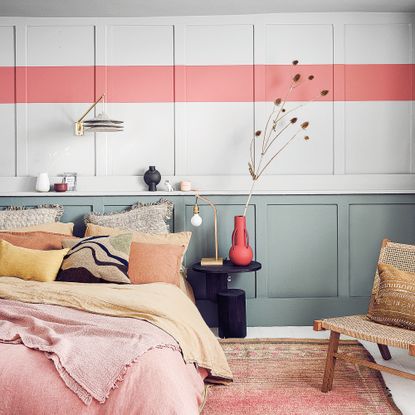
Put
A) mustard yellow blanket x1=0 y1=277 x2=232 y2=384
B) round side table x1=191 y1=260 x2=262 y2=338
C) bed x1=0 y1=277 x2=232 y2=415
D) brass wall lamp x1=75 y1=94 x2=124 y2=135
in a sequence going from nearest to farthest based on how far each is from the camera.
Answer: bed x1=0 y1=277 x2=232 y2=415
mustard yellow blanket x1=0 y1=277 x2=232 y2=384
round side table x1=191 y1=260 x2=262 y2=338
brass wall lamp x1=75 y1=94 x2=124 y2=135

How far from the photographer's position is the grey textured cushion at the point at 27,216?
454 centimetres

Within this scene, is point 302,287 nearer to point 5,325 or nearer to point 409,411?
point 409,411

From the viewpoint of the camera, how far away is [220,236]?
4.92m

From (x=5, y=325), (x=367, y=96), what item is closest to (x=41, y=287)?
(x=5, y=325)

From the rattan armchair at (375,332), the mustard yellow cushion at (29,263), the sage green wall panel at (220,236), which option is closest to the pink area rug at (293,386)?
the rattan armchair at (375,332)

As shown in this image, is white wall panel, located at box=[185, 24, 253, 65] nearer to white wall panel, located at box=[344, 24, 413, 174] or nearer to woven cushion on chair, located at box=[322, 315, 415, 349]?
white wall panel, located at box=[344, 24, 413, 174]

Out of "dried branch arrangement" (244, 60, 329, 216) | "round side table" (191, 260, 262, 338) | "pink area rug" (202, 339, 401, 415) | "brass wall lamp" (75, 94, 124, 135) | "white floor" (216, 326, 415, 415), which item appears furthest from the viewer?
"dried branch arrangement" (244, 60, 329, 216)

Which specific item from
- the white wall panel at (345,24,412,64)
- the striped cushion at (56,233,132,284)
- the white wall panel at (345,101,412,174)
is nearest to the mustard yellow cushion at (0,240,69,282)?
the striped cushion at (56,233,132,284)

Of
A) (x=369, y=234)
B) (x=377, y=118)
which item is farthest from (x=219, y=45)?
(x=369, y=234)

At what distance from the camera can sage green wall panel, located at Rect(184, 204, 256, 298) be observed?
4902mm

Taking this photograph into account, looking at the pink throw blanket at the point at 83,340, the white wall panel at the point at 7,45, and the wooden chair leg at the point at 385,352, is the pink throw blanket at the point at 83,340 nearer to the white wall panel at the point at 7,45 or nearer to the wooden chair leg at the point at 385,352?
the wooden chair leg at the point at 385,352

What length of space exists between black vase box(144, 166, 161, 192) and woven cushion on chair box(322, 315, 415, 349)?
6.87 ft

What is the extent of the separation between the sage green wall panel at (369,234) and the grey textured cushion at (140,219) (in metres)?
1.62

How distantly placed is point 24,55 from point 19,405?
362cm
